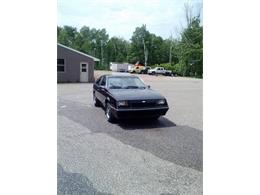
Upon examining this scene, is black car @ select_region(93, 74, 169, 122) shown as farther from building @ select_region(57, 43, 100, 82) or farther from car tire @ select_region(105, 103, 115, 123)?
building @ select_region(57, 43, 100, 82)

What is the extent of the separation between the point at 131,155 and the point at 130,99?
5.82ft

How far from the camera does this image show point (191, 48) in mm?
3113

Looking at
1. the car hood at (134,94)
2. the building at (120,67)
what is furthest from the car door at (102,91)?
the building at (120,67)

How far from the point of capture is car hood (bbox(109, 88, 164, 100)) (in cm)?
513

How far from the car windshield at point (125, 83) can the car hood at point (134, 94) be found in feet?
0.47

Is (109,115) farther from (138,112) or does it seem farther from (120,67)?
(120,67)

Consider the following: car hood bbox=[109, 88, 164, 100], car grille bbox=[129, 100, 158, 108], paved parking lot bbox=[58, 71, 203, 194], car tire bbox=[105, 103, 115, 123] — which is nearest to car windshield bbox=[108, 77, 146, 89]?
car hood bbox=[109, 88, 164, 100]

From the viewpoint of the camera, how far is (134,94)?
5.26 meters

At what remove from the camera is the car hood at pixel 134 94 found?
16.8ft

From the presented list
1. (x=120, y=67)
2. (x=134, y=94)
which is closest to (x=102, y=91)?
(x=134, y=94)

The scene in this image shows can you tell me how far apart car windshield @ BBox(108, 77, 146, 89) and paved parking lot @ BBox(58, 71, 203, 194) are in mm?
780
